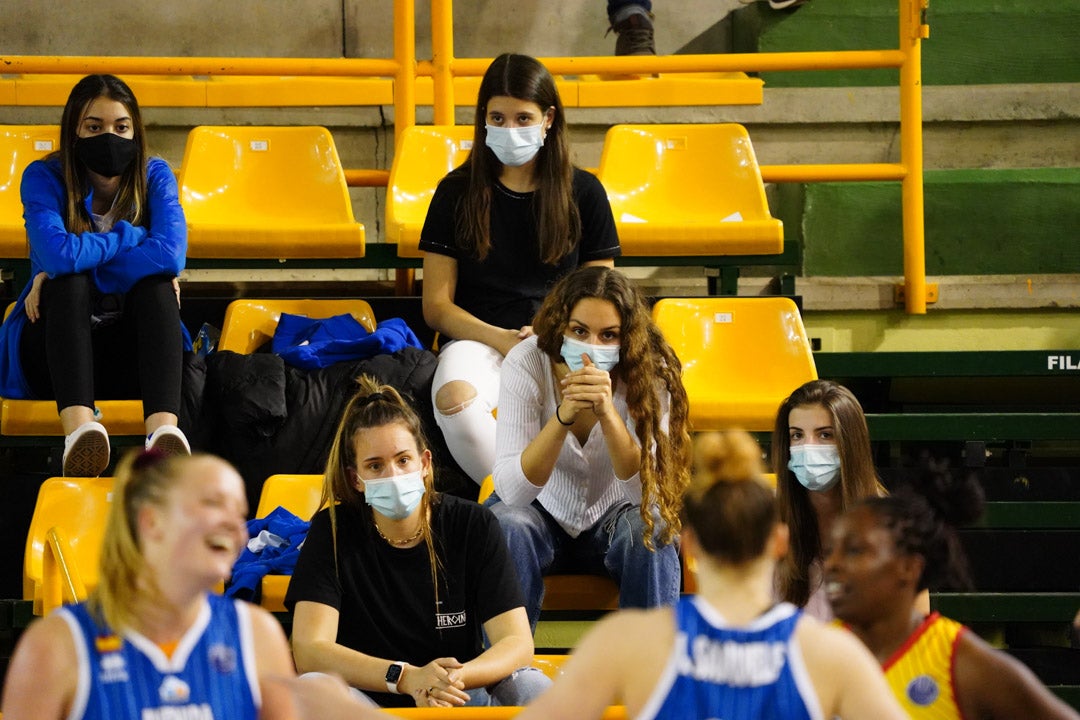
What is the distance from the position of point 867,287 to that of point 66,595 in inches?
107

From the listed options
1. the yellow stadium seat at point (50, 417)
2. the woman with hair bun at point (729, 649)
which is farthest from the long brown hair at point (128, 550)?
the yellow stadium seat at point (50, 417)

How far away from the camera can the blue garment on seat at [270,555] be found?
310cm

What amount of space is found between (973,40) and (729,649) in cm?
445

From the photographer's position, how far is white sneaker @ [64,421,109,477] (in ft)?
10.5

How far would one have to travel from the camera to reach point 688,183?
180 inches

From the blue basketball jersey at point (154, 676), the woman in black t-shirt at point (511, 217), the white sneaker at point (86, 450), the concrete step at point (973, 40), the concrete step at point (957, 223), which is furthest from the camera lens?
the concrete step at point (973, 40)

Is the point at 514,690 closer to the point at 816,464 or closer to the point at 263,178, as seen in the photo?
the point at 816,464

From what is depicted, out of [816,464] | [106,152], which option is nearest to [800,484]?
[816,464]

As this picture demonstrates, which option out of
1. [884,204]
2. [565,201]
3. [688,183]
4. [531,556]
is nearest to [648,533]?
[531,556]

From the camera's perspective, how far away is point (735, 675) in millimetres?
1604

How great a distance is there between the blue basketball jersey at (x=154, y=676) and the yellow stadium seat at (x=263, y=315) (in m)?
2.20

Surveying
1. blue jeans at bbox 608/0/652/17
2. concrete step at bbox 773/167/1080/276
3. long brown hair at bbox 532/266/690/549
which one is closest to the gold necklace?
long brown hair at bbox 532/266/690/549

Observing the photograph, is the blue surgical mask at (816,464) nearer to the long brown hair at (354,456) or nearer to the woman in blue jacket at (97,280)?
the long brown hair at (354,456)

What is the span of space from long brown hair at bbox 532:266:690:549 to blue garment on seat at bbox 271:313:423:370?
29.1 inches
